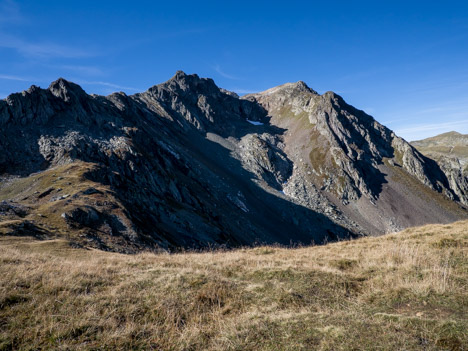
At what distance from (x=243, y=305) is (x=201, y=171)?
8717cm

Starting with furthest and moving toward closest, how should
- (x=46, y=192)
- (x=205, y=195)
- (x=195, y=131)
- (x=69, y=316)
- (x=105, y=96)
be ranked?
(x=195, y=131) → (x=105, y=96) → (x=205, y=195) → (x=46, y=192) → (x=69, y=316)

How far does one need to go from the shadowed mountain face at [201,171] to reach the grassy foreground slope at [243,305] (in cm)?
2159

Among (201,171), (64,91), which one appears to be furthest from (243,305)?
(64,91)

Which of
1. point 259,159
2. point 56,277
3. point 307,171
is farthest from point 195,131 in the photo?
point 56,277

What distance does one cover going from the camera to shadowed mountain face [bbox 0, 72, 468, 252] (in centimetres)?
4194

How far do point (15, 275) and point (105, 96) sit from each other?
110581 millimetres

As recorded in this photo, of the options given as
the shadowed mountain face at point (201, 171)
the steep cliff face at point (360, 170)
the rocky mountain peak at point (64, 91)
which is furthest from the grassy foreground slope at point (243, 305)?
the steep cliff face at point (360, 170)

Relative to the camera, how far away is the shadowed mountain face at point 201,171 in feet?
138

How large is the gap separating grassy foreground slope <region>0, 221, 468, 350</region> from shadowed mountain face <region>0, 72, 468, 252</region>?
70.8 feet

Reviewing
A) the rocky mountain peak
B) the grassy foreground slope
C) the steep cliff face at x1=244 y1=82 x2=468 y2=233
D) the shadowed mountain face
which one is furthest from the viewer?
the steep cliff face at x1=244 y1=82 x2=468 y2=233

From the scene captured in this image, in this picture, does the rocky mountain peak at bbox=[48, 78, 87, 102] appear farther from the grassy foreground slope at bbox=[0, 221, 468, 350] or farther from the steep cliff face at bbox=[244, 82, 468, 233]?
the grassy foreground slope at bbox=[0, 221, 468, 350]

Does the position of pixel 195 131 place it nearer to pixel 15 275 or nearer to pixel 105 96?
pixel 105 96

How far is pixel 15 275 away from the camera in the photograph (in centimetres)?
913

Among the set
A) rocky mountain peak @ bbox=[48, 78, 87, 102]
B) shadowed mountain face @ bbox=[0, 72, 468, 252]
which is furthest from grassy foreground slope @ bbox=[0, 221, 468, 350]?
rocky mountain peak @ bbox=[48, 78, 87, 102]
